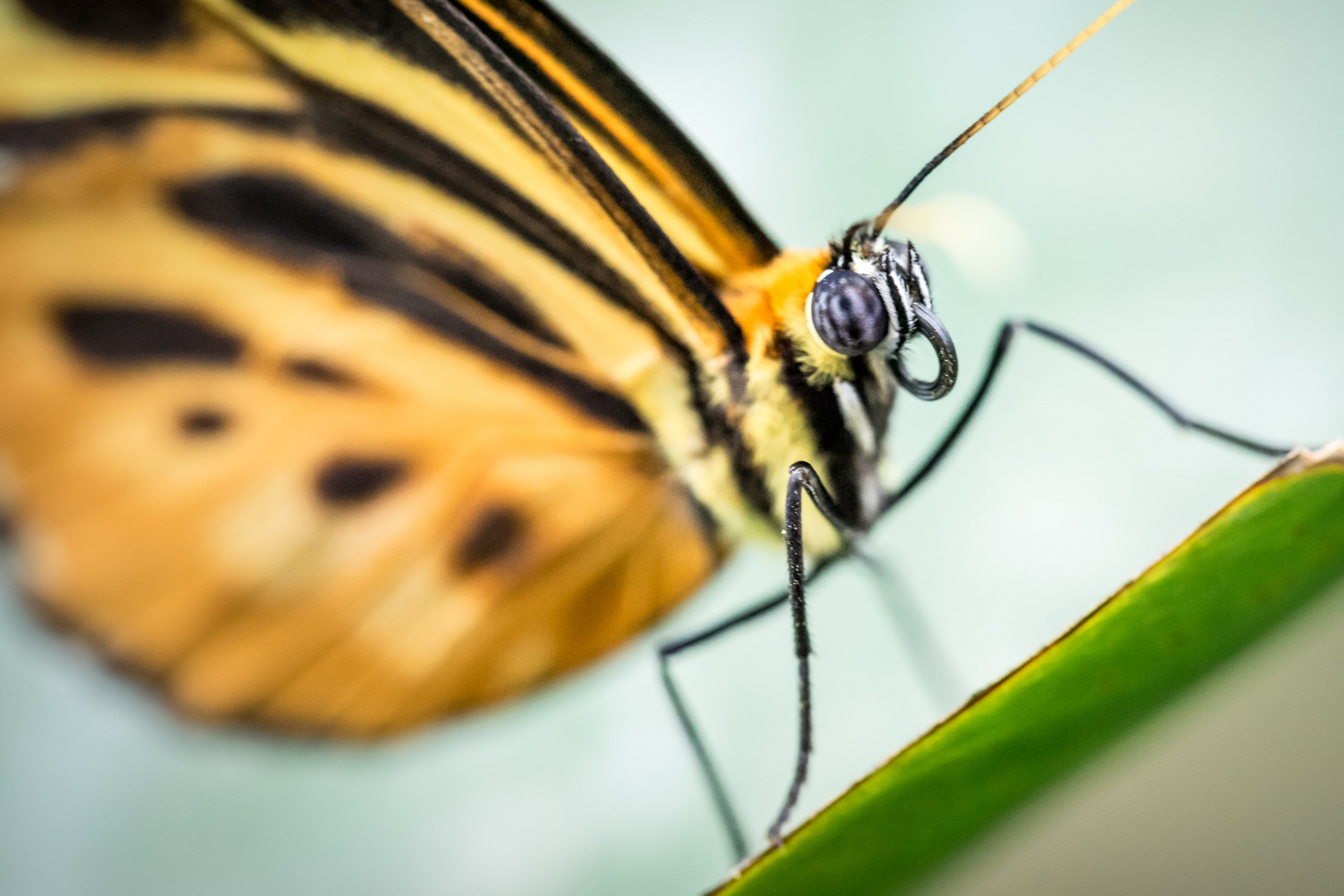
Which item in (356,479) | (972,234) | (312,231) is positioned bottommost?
(972,234)

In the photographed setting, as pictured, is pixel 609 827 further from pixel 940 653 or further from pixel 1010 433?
pixel 1010 433

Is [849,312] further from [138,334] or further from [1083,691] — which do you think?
[138,334]

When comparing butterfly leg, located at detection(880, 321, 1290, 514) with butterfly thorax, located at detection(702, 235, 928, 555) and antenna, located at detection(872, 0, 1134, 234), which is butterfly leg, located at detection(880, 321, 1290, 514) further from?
antenna, located at detection(872, 0, 1134, 234)

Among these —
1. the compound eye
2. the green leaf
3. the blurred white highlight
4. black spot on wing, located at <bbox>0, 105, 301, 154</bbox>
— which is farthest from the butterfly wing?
the green leaf

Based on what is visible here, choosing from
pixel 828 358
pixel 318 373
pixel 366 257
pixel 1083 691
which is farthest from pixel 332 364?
pixel 1083 691

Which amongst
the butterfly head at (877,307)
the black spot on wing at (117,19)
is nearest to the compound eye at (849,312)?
the butterfly head at (877,307)

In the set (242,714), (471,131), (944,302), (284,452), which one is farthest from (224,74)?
(944,302)

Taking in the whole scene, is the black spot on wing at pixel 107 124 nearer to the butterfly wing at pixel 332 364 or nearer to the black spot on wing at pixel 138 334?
the butterfly wing at pixel 332 364
